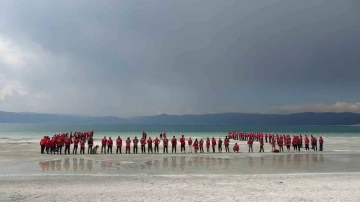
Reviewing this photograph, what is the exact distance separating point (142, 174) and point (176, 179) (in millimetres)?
2778

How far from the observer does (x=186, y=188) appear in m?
15.4

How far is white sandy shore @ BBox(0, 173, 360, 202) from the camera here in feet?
44.4

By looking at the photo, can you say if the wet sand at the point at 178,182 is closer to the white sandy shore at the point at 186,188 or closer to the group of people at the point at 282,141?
the white sandy shore at the point at 186,188

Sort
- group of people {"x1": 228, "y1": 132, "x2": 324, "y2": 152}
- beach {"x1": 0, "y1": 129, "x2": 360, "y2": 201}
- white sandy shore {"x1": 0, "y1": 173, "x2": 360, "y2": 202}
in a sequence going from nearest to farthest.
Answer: white sandy shore {"x1": 0, "y1": 173, "x2": 360, "y2": 202}, beach {"x1": 0, "y1": 129, "x2": 360, "y2": 201}, group of people {"x1": 228, "y1": 132, "x2": 324, "y2": 152}

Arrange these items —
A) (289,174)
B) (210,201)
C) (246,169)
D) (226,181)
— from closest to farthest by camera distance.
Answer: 1. (210,201)
2. (226,181)
3. (289,174)
4. (246,169)

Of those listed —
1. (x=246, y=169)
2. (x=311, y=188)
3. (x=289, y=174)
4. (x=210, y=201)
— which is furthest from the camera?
(x=246, y=169)

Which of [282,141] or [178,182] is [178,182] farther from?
[282,141]

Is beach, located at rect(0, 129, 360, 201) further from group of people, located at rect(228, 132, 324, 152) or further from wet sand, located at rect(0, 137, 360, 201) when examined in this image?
group of people, located at rect(228, 132, 324, 152)

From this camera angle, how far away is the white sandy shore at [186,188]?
44.4 feet

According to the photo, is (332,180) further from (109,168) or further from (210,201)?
(109,168)

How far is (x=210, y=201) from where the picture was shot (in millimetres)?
12867

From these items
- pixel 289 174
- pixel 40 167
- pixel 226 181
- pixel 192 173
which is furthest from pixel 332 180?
pixel 40 167

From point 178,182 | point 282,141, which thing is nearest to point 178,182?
point 178,182

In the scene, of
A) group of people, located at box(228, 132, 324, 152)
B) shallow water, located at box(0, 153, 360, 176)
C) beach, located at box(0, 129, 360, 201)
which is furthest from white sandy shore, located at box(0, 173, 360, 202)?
group of people, located at box(228, 132, 324, 152)
